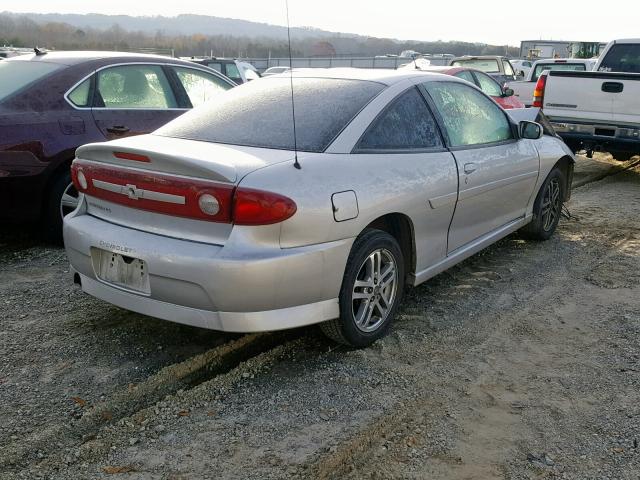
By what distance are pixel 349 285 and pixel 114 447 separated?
136 cm

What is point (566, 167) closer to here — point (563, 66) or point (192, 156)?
point (192, 156)

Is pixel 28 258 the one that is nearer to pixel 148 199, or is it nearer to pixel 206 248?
pixel 148 199

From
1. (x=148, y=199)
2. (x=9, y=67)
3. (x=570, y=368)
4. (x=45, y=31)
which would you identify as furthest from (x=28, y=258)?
(x=45, y=31)

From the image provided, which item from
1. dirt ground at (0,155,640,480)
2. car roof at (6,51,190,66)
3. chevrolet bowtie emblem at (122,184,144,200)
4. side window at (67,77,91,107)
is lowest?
dirt ground at (0,155,640,480)

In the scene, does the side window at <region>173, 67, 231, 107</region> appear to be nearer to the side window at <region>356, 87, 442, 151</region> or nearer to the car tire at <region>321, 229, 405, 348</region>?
the side window at <region>356, 87, 442, 151</region>

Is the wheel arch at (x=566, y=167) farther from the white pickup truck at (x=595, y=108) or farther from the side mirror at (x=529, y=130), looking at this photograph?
the white pickup truck at (x=595, y=108)

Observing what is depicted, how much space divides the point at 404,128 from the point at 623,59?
8.57 metres

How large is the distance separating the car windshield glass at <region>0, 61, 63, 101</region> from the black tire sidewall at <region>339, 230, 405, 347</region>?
3243mm

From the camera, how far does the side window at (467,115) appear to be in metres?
4.27

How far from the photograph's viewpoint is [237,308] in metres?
3.03

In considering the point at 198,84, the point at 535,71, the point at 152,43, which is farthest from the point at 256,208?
the point at 152,43

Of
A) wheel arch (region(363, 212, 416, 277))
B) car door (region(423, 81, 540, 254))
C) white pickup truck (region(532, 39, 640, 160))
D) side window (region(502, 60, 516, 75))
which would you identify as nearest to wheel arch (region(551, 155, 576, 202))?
car door (region(423, 81, 540, 254))

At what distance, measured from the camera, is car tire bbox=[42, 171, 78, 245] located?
16.6 feet

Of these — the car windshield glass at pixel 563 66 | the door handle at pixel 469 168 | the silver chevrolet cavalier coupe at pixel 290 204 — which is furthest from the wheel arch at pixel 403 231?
the car windshield glass at pixel 563 66
